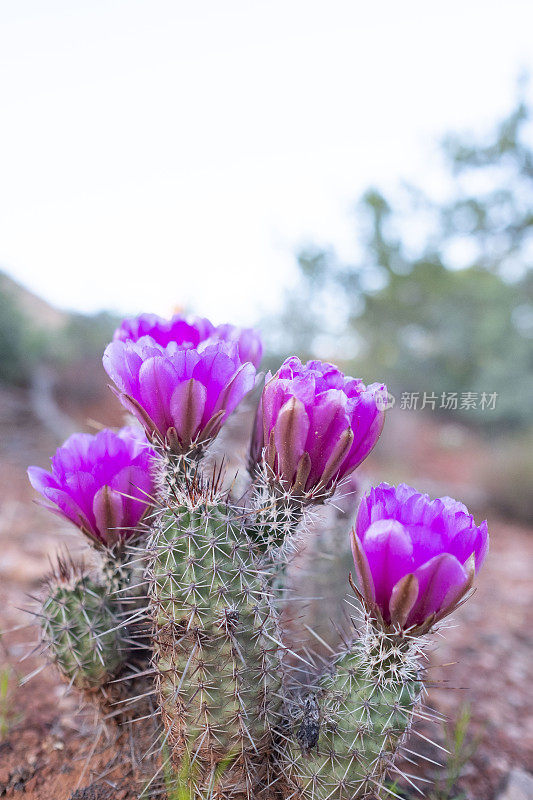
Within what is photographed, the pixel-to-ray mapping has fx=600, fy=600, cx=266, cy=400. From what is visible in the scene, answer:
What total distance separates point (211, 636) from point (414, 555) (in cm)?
32

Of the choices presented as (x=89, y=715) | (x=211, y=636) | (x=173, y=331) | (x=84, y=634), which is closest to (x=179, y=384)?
(x=173, y=331)

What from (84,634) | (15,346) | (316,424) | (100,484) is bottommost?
(15,346)

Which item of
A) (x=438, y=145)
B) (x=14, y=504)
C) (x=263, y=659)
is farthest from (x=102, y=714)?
(x=438, y=145)

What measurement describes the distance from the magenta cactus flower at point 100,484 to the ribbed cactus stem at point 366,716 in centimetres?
41

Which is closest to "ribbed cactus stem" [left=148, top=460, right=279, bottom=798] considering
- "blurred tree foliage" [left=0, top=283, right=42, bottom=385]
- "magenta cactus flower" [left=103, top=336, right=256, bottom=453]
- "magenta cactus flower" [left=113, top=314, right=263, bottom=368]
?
"magenta cactus flower" [left=103, top=336, right=256, bottom=453]

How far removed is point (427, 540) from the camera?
31.9 inches

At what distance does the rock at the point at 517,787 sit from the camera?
129 cm

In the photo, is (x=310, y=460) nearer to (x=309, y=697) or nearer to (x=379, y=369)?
(x=309, y=697)

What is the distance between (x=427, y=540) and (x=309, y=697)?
37 cm

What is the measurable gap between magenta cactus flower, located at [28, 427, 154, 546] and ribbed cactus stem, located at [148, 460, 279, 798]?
102 mm

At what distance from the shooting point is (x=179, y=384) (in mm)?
863

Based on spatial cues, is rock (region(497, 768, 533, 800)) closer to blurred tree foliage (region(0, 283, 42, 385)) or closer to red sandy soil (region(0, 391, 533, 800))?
red sandy soil (region(0, 391, 533, 800))

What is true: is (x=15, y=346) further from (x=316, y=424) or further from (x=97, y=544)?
(x=316, y=424)

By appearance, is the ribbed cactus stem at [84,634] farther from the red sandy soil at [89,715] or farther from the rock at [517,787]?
the rock at [517,787]
